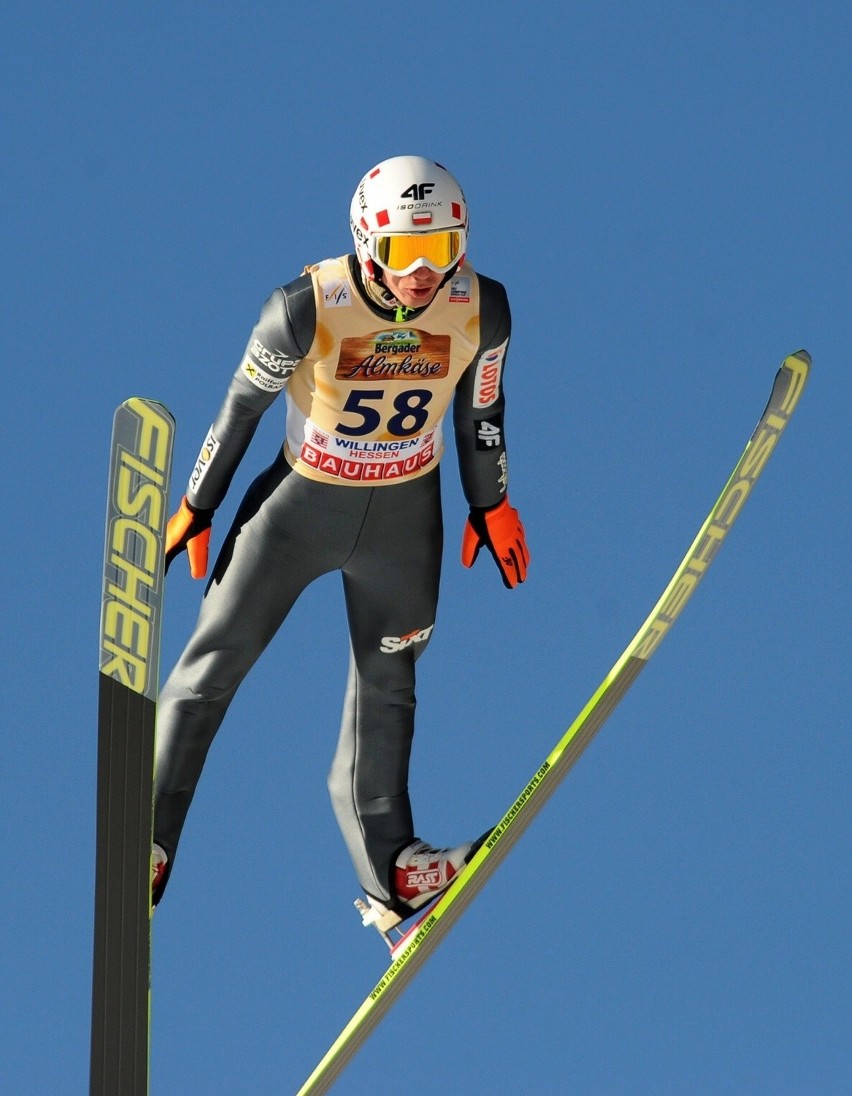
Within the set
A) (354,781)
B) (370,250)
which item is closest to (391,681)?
(354,781)

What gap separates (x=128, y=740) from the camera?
7230mm

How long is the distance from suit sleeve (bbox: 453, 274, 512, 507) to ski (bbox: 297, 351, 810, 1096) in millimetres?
664

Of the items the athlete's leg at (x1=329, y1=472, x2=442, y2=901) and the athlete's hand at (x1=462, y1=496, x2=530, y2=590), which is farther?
the athlete's hand at (x1=462, y1=496, x2=530, y2=590)

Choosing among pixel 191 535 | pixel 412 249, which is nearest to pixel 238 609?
pixel 191 535

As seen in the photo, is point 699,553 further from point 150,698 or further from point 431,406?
point 150,698

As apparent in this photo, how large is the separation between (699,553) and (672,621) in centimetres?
25

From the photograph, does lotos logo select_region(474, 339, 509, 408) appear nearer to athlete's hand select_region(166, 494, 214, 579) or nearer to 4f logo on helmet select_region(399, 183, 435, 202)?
4f logo on helmet select_region(399, 183, 435, 202)

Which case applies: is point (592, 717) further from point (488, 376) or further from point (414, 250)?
point (414, 250)

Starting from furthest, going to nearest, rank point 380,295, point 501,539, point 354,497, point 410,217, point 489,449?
1. point 501,539
2. point 489,449
3. point 354,497
4. point 380,295
5. point 410,217

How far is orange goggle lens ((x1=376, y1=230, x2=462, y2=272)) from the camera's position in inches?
282

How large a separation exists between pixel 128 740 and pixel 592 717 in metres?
1.55

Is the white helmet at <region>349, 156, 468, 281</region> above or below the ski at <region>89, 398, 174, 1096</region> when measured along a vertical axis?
above

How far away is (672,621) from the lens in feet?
26.4

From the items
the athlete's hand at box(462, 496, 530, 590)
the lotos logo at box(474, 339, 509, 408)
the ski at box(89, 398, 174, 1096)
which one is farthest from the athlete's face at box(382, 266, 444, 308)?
the athlete's hand at box(462, 496, 530, 590)
